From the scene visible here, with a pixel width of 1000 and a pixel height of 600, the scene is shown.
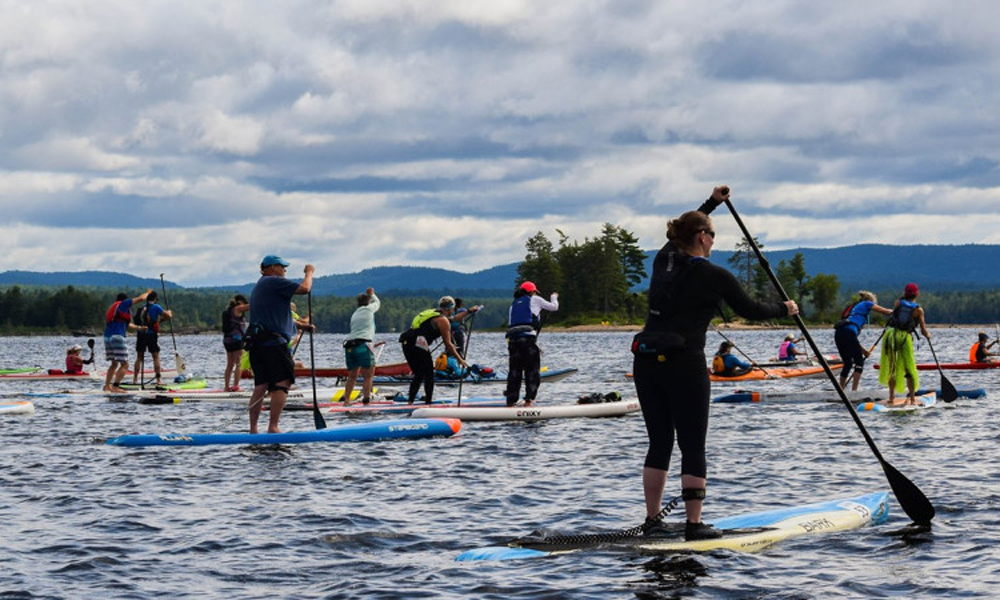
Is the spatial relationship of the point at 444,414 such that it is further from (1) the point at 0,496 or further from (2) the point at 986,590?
(2) the point at 986,590

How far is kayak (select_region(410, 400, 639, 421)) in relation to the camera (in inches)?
800

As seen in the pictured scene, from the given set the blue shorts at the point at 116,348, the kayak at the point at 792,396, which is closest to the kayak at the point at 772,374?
the kayak at the point at 792,396

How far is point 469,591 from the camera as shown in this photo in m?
8.50

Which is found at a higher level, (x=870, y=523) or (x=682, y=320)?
(x=682, y=320)

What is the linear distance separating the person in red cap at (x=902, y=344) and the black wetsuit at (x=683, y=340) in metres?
11.4

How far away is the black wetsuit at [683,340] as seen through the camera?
906 centimetres

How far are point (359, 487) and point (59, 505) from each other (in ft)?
10.1

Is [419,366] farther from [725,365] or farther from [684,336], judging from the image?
[725,365]

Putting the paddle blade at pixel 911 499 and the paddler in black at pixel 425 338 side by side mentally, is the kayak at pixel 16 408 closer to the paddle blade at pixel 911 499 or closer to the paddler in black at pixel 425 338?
the paddler in black at pixel 425 338

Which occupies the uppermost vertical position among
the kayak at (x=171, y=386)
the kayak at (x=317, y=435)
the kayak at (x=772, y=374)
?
the kayak at (x=772, y=374)

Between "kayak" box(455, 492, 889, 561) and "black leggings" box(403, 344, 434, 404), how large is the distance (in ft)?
38.8

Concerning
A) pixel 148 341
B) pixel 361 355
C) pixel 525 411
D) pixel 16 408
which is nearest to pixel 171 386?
pixel 148 341

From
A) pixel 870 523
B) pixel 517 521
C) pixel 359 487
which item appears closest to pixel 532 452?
pixel 359 487

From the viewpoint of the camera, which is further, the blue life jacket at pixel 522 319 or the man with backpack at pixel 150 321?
the man with backpack at pixel 150 321
